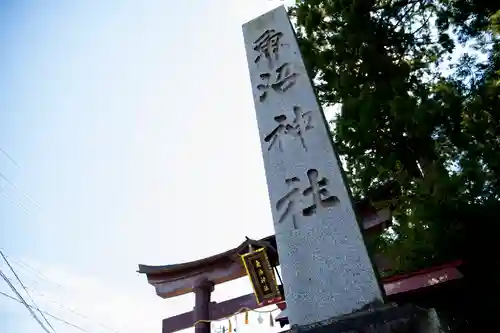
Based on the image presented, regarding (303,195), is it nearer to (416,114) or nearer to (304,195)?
(304,195)

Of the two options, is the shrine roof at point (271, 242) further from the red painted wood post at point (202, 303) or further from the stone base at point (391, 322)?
the stone base at point (391, 322)

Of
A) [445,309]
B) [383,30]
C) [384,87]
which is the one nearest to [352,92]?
[384,87]

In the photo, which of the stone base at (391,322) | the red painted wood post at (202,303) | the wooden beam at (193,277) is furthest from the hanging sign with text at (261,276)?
the stone base at (391,322)

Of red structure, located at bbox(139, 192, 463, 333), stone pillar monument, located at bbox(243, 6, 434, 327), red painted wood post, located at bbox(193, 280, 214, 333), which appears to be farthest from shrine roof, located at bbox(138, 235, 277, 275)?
stone pillar monument, located at bbox(243, 6, 434, 327)

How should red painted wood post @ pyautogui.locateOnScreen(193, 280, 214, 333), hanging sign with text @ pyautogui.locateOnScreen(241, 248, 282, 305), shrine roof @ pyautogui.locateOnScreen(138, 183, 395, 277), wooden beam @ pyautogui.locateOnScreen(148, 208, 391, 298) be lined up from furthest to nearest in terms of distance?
1. wooden beam @ pyautogui.locateOnScreen(148, 208, 391, 298)
2. red painted wood post @ pyautogui.locateOnScreen(193, 280, 214, 333)
3. hanging sign with text @ pyautogui.locateOnScreen(241, 248, 282, 305)
4. shrine roof @ pyautogui.locateOnScreen(138, 183, 395, 277)

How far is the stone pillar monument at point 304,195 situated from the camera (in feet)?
8.23

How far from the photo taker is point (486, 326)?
4469 mm

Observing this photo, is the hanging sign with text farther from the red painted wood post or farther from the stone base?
the stone base

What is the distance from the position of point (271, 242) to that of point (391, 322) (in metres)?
5.63

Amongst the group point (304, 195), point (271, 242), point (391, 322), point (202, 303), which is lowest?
point (391, 322)

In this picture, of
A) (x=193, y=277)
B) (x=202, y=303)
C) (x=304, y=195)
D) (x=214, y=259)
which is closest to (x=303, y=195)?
(x=304, y=195)

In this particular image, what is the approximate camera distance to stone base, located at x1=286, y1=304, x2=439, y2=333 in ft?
5.65

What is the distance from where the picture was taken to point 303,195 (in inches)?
123

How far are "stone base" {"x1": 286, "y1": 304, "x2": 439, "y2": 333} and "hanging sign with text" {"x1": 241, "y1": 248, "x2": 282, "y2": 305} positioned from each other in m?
→ 5.14
